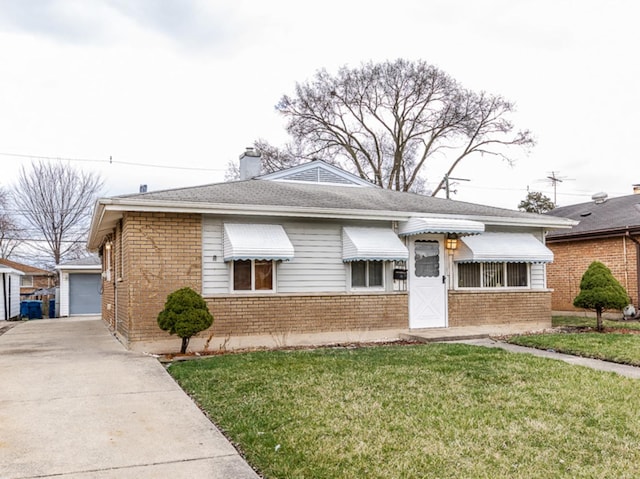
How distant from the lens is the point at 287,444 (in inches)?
181

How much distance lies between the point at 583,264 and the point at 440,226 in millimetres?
8804

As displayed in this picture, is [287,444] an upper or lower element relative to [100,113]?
lower

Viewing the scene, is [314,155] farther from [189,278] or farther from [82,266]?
[189,278]

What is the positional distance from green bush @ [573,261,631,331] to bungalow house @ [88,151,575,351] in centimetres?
101

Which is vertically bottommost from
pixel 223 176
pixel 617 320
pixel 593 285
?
pixel 617 320

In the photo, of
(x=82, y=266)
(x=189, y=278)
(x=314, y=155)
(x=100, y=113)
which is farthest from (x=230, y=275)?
(x=314, y=155)

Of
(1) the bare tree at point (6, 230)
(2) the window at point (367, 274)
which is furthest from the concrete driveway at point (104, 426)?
(1) the bare tree at point (6, 230)

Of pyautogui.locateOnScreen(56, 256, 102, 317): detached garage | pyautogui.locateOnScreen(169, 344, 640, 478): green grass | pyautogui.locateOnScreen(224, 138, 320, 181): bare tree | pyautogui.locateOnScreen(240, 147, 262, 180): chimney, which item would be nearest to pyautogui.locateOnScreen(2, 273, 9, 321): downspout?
pyautogui.locateOnScreen(56, 256, 102, 317): detached garage

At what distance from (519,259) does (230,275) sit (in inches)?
268

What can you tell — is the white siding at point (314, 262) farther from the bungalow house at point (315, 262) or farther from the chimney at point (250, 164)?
the chimney at point (250, 164)

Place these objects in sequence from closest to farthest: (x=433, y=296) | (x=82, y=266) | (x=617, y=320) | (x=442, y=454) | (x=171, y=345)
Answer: (x=442, y=454) < (x=171, y=345) < (x=433, y=296) < (x=617, y=320) < (x=82, y=266)

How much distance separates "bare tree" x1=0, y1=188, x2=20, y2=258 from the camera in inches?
1298

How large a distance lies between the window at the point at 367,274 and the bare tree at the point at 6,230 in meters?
28.1

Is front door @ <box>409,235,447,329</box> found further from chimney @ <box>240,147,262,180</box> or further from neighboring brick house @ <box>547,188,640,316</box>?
neighboring brick house @ <box>547,188,640,316</box>
